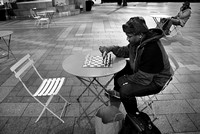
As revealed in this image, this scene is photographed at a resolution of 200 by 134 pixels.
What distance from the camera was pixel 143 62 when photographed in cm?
206

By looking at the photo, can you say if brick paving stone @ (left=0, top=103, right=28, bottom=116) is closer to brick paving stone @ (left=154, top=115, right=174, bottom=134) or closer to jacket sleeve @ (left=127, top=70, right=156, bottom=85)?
jacket sleeve @ (left=127, top=70, right=156, bottom=85)

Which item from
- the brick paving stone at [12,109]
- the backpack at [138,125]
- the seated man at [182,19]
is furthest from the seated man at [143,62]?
the seated man at [182,19]

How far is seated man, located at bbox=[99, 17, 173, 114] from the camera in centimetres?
204

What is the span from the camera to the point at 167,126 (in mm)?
2490

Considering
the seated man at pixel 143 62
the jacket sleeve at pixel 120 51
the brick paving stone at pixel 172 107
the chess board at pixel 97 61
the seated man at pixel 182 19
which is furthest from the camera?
the seated man at pixel 182 19

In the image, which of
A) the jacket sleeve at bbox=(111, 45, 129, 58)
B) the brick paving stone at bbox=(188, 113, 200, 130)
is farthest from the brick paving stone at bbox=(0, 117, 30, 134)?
the brick paving stone at bbox=(188, 113, 200, 130)

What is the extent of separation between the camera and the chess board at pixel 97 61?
2357mm

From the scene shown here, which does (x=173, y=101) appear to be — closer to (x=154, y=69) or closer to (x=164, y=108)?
(x=164, y=108)

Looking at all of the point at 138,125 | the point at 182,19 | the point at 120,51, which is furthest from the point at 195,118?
the point at 182,19

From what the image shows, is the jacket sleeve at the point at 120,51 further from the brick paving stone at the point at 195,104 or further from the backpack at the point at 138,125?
the brick paving stone at the point at 195,104

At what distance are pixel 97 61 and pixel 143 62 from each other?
749 millimetres

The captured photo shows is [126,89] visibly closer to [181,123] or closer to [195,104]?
[181,123]

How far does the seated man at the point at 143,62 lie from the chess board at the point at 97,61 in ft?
1.20

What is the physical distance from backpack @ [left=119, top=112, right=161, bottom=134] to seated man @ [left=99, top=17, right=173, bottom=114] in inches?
10.7
